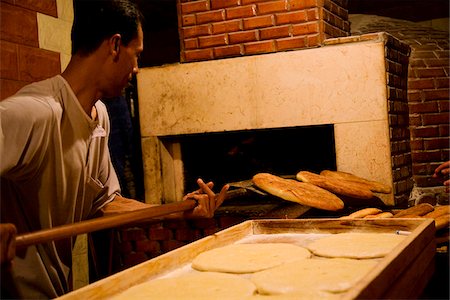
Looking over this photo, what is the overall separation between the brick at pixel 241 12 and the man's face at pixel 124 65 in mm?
2206

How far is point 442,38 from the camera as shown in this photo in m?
5.67

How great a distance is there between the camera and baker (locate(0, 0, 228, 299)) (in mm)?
1945

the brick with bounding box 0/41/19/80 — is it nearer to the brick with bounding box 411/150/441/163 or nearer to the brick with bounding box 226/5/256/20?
the brick with bounding box 226/5/256/20

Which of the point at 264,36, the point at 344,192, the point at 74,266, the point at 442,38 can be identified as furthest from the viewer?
the point at 442,38

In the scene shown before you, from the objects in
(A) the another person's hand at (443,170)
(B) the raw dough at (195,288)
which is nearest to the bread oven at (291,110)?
(A) the another person's hand at (443,170)

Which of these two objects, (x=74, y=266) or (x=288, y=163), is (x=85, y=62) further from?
(x=288, y=163)

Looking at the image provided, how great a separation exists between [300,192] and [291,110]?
3.94 ft

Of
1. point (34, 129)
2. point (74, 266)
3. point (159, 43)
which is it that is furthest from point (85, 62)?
point (159, 43)

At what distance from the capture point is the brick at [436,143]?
5.01 m

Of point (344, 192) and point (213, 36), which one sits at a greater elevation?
point (213, 36)

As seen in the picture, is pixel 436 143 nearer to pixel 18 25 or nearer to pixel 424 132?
pixel 424 132

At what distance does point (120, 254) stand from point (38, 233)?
336 centimetres

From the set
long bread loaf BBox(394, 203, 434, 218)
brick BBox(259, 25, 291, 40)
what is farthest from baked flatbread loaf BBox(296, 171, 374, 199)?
brick BBox(259, 25, 291, 40)

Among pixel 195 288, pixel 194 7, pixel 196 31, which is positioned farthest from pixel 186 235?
pixel 195 288
